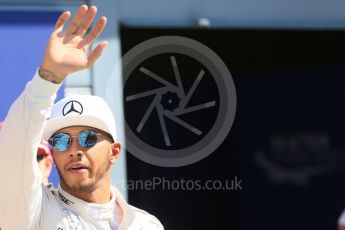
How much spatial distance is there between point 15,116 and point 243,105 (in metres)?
3.81

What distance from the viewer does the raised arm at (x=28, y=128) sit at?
2324mm

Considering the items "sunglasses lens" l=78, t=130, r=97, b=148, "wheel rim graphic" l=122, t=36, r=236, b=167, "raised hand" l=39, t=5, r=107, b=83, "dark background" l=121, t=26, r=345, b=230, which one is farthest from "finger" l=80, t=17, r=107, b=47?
"dark background" l=121, t=26, r=345, b=230

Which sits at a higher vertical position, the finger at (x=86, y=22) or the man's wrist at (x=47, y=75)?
the finger at (x=86, y=22)

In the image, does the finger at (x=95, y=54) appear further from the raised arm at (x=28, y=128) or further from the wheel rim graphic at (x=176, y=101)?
the wheel rim graphic at (x=176, y=101)

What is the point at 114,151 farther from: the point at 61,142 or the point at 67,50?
the point at 67,50

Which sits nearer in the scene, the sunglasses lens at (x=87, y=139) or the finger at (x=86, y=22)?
the finger at (x=86, y=22)

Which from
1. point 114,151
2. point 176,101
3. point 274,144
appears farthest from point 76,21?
point 274,144

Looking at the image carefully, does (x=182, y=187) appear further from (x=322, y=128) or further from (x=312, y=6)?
(x=312, y=6)

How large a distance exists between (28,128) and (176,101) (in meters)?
3.51

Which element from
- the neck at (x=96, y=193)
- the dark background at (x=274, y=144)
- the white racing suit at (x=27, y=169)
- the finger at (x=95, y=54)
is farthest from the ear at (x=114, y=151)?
the dark background at (x=274, y=144)

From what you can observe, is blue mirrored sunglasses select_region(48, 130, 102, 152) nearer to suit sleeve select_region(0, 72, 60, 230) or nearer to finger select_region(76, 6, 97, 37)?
suit sleeve select_region(0, 72, 60, 230)

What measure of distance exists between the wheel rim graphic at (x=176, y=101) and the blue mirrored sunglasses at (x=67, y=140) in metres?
2.93

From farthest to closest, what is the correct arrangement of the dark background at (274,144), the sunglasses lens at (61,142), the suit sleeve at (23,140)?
the dark background at (274,144)
the sunglasses lens at (61,142)
the suit sleeve at (23,140)

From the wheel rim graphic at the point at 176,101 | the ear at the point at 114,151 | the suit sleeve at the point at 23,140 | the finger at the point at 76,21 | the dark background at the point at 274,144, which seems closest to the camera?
the suit sleeve at the point at 23,140
